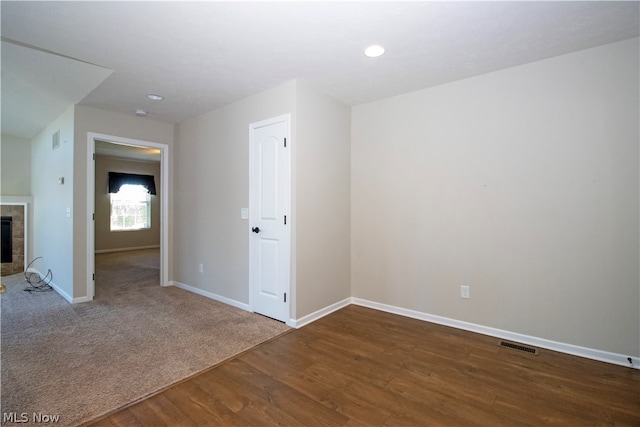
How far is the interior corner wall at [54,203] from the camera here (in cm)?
396

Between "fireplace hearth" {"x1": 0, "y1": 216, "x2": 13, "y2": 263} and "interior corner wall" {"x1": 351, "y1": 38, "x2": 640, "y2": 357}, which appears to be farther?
"fireplace hearth" {"x1": 0, "y1": 216, "x2": 13, "y2": 263}

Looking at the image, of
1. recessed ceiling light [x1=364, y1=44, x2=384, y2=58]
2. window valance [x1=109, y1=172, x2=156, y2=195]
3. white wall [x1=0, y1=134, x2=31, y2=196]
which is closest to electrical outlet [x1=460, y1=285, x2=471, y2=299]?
recessed ceiling light [x1=364, y1=44, x2=384, y2=58]

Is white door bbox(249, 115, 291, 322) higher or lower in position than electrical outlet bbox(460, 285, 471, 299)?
higher

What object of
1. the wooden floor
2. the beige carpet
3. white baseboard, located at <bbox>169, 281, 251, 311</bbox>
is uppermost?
white baseboard, located at <bbox>169, 281, 251, 311</bbox>

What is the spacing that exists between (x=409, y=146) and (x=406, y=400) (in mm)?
2519

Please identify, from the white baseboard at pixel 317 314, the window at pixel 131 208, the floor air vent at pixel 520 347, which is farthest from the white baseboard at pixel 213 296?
the window at pixel 131 208

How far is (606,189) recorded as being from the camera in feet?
7.95

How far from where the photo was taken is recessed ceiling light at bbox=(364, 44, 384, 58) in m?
2.43

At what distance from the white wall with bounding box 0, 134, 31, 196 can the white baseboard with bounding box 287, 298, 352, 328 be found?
6.21 m

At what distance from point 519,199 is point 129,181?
9036 millimetres

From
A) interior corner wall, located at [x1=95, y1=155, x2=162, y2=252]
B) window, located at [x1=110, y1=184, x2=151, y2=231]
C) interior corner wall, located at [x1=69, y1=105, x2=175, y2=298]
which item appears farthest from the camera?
window, located at [x1=110, y1=184, x2=151, y2=231]

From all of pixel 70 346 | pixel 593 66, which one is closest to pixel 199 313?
pixel 70 346

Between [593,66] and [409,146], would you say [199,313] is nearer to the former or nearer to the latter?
[409,146]

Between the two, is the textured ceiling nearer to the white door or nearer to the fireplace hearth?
the white door
